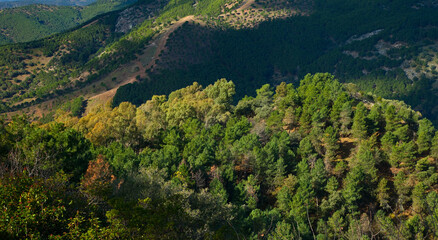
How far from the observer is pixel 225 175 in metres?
51.3

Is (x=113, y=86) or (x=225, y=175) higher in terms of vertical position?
A: (x=225, y=175)

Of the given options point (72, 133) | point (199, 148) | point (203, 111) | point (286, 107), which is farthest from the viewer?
point (203, 111)

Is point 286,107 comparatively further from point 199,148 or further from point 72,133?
point 72,133

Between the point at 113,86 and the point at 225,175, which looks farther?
the point at 113,86

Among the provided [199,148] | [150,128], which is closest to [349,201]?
[199,148]

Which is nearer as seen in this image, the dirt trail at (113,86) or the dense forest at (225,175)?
the dense forest at (225,175)

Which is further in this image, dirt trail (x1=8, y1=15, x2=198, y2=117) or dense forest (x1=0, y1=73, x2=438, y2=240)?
dirt trail (x1=8, y1=15, x2=198, y2=117)

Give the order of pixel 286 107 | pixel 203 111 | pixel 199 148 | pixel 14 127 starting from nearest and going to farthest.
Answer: pixel 14 127 → pixel 199 148 → pixel 286 107 → pixel 203 111

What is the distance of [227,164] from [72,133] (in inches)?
1000

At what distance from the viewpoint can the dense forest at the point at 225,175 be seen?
21.6 m

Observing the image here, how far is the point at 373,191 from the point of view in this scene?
167ft

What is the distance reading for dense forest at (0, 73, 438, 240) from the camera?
2162 cm

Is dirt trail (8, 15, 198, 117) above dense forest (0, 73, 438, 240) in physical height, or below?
below

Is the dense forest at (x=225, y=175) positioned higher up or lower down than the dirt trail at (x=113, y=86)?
higher up
